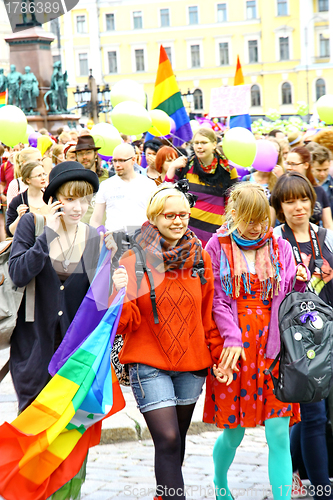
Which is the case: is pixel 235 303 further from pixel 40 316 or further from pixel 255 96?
pixel 255 96

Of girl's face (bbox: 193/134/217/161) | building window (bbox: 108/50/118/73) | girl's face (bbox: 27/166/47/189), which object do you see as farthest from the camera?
building window (bbox: 108/50/118/73)

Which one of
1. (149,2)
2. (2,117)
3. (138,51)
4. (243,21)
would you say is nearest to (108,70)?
(138,51)

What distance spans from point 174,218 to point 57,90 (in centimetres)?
1691

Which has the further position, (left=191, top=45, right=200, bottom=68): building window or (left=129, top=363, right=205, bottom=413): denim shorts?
(left=191, top=45, right=200, bottom=68): building window

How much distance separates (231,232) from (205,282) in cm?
34

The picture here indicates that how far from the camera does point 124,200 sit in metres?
5.77

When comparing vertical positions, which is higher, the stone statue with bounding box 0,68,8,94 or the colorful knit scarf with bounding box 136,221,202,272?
the stone statue with bounding box 0,68,8,94

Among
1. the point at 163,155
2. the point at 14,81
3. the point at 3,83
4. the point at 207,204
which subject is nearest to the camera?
the point at 207,204

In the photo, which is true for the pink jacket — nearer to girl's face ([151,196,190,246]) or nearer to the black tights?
girl's face ([151,196,190,246])

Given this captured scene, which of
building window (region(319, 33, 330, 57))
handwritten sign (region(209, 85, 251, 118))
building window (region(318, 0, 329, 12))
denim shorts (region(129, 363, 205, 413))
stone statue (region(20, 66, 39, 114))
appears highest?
building window (region(318, 0, 329, 12))

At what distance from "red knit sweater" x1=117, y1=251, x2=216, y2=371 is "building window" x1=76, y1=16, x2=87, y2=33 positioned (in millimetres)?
64998

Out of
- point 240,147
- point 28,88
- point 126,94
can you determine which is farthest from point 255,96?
point 240,147

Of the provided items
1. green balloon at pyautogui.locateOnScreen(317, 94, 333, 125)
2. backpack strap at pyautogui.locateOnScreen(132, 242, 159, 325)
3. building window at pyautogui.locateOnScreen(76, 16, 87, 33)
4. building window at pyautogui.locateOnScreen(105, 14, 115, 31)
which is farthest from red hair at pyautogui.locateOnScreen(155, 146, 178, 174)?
building window at pyautogui.locateOnScreen(105, 14, 115, 31)

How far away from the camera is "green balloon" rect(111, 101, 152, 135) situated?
22.1 feet
